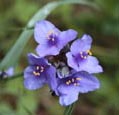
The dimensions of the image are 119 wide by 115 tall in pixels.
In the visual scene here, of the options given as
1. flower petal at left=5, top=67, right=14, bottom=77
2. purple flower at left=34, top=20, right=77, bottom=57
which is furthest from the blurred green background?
purple flower at left=34, top=20, right=77, bottom=57

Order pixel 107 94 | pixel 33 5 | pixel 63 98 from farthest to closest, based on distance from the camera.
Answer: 1. pixel 33 5
2. pixel 107 94
3. pixel 63 98

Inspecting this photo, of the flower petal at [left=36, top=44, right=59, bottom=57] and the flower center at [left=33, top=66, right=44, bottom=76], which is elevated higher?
the flower petal at [left=36, top=44, right=59, bottom=57]

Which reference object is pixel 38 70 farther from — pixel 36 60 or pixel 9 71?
pixel 9 71

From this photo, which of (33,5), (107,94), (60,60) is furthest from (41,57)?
(33,5)

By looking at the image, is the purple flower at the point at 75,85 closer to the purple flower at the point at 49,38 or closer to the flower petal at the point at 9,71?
the purple flower at the point at 49,38

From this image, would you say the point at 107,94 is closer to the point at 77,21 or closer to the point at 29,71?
the point at 77,21

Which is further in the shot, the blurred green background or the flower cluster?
the blurred green background

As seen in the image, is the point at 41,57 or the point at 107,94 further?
the point at 107,94

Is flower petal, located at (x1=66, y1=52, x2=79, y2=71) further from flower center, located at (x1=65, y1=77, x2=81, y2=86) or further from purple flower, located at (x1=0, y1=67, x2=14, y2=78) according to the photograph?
purple flower, located at (x1=0, y1=67, x2=14, y2=78)
